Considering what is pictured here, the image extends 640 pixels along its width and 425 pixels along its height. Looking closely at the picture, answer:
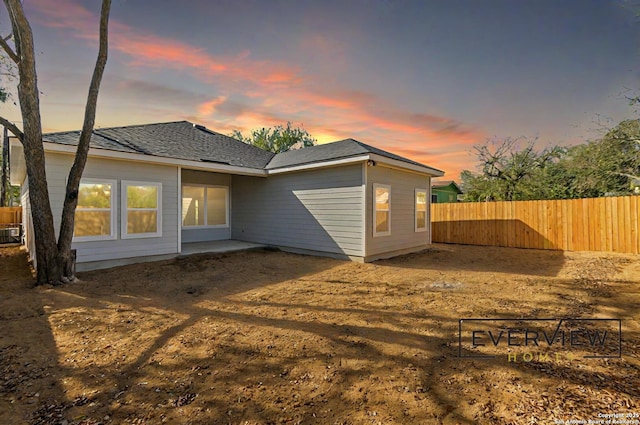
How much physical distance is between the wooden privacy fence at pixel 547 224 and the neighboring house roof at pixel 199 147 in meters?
3.09

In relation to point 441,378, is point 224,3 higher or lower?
higher

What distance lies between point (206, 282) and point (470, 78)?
9.49 m

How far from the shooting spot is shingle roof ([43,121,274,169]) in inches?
292

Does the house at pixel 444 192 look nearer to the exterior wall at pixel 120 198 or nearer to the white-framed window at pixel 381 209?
the white-framed window at pixel 381 209

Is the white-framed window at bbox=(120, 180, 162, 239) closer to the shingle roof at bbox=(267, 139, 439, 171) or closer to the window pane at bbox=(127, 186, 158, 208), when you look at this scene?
the window pane at bbox=(127, 186, 158, 208)

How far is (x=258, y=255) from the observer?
895cm

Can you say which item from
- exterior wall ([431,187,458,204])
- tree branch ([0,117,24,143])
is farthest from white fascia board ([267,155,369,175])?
exterior wall ([431,187,458,204])

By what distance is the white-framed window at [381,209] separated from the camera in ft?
27.2

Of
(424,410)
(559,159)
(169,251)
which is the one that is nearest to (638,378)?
(424,410)

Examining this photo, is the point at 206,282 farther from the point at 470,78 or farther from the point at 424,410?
the point at 470,78

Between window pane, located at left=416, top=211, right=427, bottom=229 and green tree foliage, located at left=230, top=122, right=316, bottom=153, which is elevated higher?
green tree foliage, located at left=230, top=122, right=316, bottom=153

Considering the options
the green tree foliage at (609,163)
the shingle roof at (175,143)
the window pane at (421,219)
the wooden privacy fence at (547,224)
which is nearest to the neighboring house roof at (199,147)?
the shingle roof at (175,143)

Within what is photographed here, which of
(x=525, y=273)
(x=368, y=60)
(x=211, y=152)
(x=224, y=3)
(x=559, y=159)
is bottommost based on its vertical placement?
(x=525, y=273)

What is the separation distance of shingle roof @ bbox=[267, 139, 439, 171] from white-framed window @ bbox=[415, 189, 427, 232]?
3.13 feet
